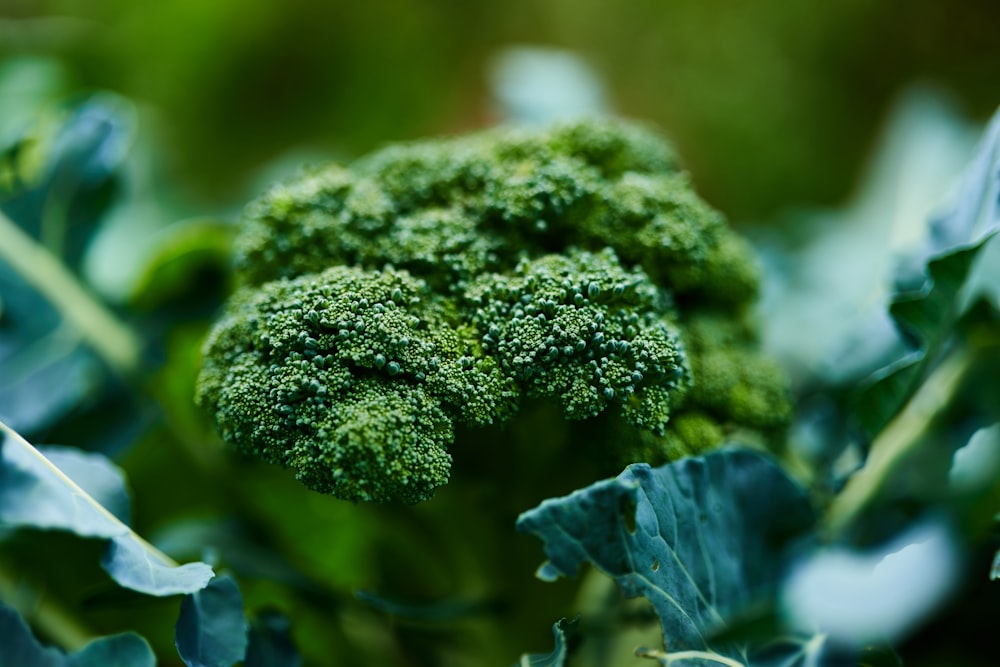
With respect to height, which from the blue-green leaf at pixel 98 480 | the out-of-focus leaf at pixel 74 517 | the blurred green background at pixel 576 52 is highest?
the blurred green background at pixel 576 52

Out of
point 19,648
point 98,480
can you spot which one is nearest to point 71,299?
point 98,480

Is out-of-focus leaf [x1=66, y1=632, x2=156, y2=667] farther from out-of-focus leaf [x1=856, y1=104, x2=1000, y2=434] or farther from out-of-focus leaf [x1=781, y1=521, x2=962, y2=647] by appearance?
out-of-focus leaf [x1=856, y1=104, x2=1000, y2=434]

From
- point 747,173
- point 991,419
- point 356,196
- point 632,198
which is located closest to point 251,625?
point 356,196

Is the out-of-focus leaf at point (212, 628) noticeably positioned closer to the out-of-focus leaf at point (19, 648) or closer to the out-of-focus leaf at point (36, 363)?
the out-of-focus leaf at point (19, 648)

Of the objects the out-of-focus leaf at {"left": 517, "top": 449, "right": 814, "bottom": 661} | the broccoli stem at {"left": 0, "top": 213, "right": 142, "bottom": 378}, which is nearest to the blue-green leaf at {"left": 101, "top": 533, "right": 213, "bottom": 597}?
the out-of-focus leaf at {"left": 517, "top": 449, "right": 814, "bottom": 661}

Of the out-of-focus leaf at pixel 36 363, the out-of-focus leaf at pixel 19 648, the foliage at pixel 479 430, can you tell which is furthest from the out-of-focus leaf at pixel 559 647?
the out-of-focus leaf at pixel 36 363

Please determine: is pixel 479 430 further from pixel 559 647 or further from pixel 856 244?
pixel 856 244

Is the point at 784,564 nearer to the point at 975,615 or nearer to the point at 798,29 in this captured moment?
the point at 975,615
